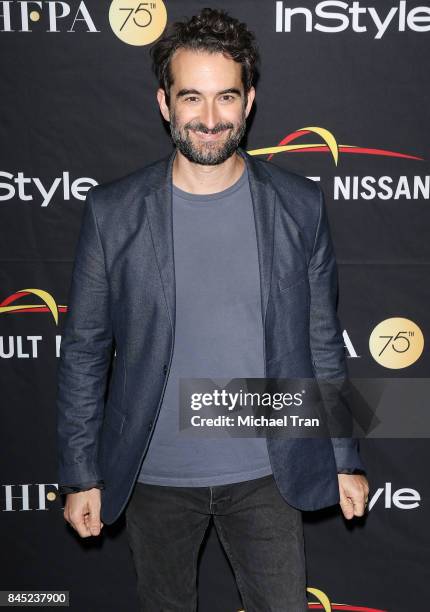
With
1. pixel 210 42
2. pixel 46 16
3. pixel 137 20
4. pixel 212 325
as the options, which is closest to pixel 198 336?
pixel 212 325

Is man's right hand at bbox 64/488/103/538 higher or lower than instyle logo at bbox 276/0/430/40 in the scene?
lower

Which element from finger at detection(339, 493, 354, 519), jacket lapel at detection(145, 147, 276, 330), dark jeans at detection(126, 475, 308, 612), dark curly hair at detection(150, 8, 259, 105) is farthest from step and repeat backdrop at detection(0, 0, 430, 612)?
dark jeans at detection(126, 475, 308, 612)

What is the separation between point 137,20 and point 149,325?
114 cm

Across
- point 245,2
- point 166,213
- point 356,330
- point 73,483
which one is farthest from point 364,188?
point 73,483

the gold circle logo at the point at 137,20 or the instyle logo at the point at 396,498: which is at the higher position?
the gold circle logo at the point at 137,20

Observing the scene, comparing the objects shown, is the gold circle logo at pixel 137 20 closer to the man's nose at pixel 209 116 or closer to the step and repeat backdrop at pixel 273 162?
the step and repeat backdrop at pixel 273 162

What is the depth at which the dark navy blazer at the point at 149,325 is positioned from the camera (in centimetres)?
202

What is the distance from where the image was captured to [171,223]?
2023 millimetres

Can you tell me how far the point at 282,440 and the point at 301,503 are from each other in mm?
193

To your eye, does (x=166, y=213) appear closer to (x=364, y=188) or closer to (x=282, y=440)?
(x=282, y=440)

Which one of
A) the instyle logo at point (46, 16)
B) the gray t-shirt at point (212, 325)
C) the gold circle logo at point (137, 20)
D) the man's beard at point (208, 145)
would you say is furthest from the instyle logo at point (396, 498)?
the instyle logo at point (46, 16)

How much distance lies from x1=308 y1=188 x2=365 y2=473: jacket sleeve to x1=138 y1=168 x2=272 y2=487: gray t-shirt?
0.69ft

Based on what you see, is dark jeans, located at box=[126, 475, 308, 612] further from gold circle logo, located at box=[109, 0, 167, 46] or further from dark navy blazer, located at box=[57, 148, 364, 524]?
gold circle logo, located at box=[109, 0, 167, 46]

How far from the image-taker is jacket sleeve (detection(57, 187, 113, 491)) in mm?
2051
